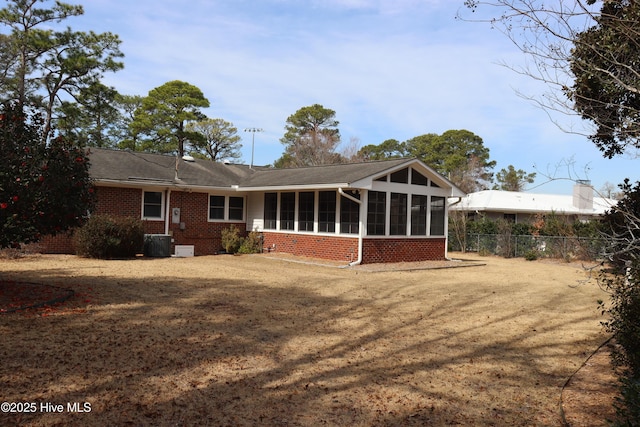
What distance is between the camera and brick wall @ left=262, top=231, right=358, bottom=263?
16.8 m

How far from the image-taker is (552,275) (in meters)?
16.7

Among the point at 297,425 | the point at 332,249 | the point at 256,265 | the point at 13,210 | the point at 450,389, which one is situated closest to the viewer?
the point at 297,425

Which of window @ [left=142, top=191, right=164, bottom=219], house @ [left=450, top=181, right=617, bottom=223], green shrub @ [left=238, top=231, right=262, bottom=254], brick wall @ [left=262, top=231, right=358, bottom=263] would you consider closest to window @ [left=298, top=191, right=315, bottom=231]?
brick wall @ [left=262, top=231, right=358, bottom=263]

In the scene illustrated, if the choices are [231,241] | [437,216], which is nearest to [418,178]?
[437,216]

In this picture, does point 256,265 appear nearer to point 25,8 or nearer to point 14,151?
point 14,151

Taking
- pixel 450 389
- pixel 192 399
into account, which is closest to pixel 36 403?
pixel 192 399

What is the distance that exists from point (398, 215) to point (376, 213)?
1156mm

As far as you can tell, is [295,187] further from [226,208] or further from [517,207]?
[517,207]

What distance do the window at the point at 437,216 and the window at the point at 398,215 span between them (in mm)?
1576

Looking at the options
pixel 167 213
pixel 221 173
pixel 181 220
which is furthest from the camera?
pixel 221 173

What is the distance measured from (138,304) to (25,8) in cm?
2839

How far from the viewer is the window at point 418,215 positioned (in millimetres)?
18344

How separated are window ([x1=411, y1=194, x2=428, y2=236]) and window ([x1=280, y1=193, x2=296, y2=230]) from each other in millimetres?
4424

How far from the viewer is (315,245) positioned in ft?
59.1
